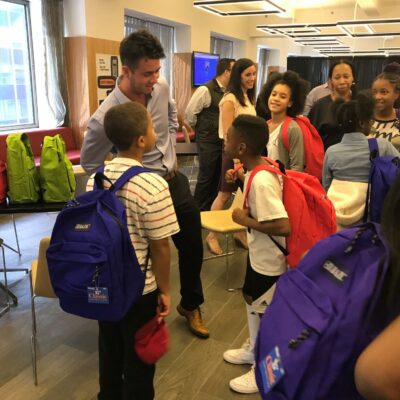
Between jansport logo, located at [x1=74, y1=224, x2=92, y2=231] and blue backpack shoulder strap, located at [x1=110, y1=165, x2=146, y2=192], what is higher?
blue backpack shoulder strap, located at [x1=110, y1=165, x2=146, y2=192]

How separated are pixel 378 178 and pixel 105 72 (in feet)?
17.3

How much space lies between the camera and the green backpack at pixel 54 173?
239 centimetres

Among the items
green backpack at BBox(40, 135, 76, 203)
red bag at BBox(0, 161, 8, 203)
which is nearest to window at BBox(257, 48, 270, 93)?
green backpack at BBox(40, 135, 76, 203)

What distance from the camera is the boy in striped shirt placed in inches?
52.4

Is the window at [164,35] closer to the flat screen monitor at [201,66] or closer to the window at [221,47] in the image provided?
the flat screen monitor at [201,66]

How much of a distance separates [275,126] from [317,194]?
95cm

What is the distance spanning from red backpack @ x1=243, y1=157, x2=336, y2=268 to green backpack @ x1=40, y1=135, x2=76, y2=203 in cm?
126

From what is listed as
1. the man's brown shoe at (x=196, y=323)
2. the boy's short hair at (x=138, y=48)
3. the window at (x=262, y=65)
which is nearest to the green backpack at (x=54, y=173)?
the boy's short hair at (x=138, y=48)

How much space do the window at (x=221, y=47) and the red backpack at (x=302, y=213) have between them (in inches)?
378

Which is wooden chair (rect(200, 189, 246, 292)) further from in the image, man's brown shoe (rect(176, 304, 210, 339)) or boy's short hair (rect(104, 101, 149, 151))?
boy's short hair (rect(104, 101, 149, 151))

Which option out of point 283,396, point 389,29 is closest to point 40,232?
point 283,396

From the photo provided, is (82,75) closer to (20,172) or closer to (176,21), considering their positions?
(176,21)

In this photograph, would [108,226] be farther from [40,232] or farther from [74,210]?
[40,232]

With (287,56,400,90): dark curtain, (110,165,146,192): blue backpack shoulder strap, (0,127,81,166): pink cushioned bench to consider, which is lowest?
(0,127,81,166): pink cushioned bench
